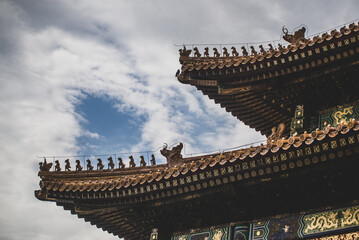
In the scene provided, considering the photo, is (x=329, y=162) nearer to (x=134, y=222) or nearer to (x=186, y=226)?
(x=186, y=226)

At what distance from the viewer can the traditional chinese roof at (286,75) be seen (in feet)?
35.5

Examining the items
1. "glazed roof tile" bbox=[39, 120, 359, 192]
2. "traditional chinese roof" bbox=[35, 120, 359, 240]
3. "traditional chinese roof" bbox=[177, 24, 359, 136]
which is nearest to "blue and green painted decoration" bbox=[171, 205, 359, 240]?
"traditional chinese roof" bbox=[35, 120, 359, 240]

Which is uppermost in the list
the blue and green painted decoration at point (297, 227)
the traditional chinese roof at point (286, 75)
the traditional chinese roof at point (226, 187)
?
the traditional chinese roof at point (286, 75)

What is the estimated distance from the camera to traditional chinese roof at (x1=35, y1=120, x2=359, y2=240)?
859cm

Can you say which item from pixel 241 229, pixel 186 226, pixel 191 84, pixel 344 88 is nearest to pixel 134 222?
pixel 186 226

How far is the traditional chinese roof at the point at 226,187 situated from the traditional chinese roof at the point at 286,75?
2.80 metres

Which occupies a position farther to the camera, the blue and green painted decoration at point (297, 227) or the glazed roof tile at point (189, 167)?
the blue and green painted decoration at point (297, 227)

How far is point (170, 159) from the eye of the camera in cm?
1079

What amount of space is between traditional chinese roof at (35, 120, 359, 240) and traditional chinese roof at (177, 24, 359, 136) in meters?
2.80

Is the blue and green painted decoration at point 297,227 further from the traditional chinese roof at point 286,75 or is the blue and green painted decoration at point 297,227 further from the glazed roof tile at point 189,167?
the traditional chinese roof at point 286,75

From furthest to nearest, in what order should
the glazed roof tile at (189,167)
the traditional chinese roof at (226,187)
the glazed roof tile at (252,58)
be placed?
1. the glazed roof tile at (252,58)
2. the traditional chinese roof at (226,187)
3. the glazed roof tile at (189,167)

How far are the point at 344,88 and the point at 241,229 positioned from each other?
193 inches

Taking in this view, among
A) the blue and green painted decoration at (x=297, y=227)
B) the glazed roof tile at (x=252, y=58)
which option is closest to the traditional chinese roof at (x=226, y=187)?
the blue and green painted decoration at (x=297, y=227)

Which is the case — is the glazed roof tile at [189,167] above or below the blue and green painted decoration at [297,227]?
above
